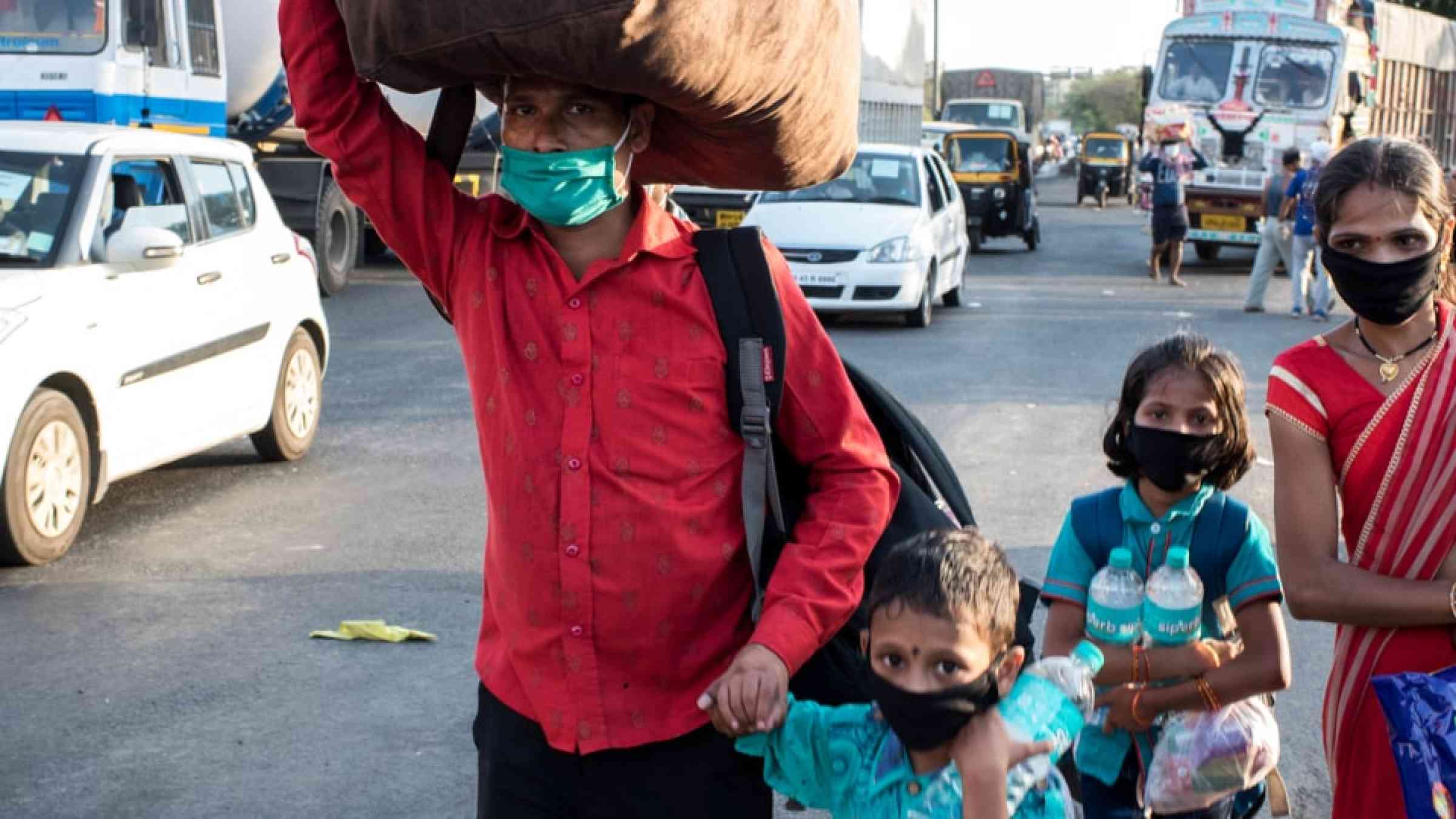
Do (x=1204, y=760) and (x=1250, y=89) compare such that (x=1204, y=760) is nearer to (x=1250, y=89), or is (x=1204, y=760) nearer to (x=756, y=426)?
(x=756, y=426)

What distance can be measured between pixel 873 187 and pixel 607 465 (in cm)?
1501

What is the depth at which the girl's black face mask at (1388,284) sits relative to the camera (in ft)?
9.36

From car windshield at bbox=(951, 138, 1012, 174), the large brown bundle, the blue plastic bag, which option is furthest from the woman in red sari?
car windshield at bbox=(951, 138, 1012, 174)

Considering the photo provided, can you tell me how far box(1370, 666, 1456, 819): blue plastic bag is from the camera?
257cm

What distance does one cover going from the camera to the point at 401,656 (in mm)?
6238

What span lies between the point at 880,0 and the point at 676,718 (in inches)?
1025

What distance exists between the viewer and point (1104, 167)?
52.0m

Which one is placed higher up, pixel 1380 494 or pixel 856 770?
pixel 1380 494

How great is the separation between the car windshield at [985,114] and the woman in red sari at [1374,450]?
55.3 metres

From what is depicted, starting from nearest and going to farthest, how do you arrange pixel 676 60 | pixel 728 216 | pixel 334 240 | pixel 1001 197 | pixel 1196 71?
1. pixel 676 60
2. pixel 334 240
3. pixel 728 216
4. pixel 1196 71
5. pixel 1001 197

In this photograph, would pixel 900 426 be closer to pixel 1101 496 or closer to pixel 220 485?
pixel 1101 496

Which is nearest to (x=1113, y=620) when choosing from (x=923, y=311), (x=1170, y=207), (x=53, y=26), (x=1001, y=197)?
(x=923, y=311)

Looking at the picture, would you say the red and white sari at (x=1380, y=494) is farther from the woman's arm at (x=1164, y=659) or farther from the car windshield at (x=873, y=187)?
the car windshield at (x=873, y=187)

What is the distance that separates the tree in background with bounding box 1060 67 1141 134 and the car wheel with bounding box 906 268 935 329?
103061 mm
